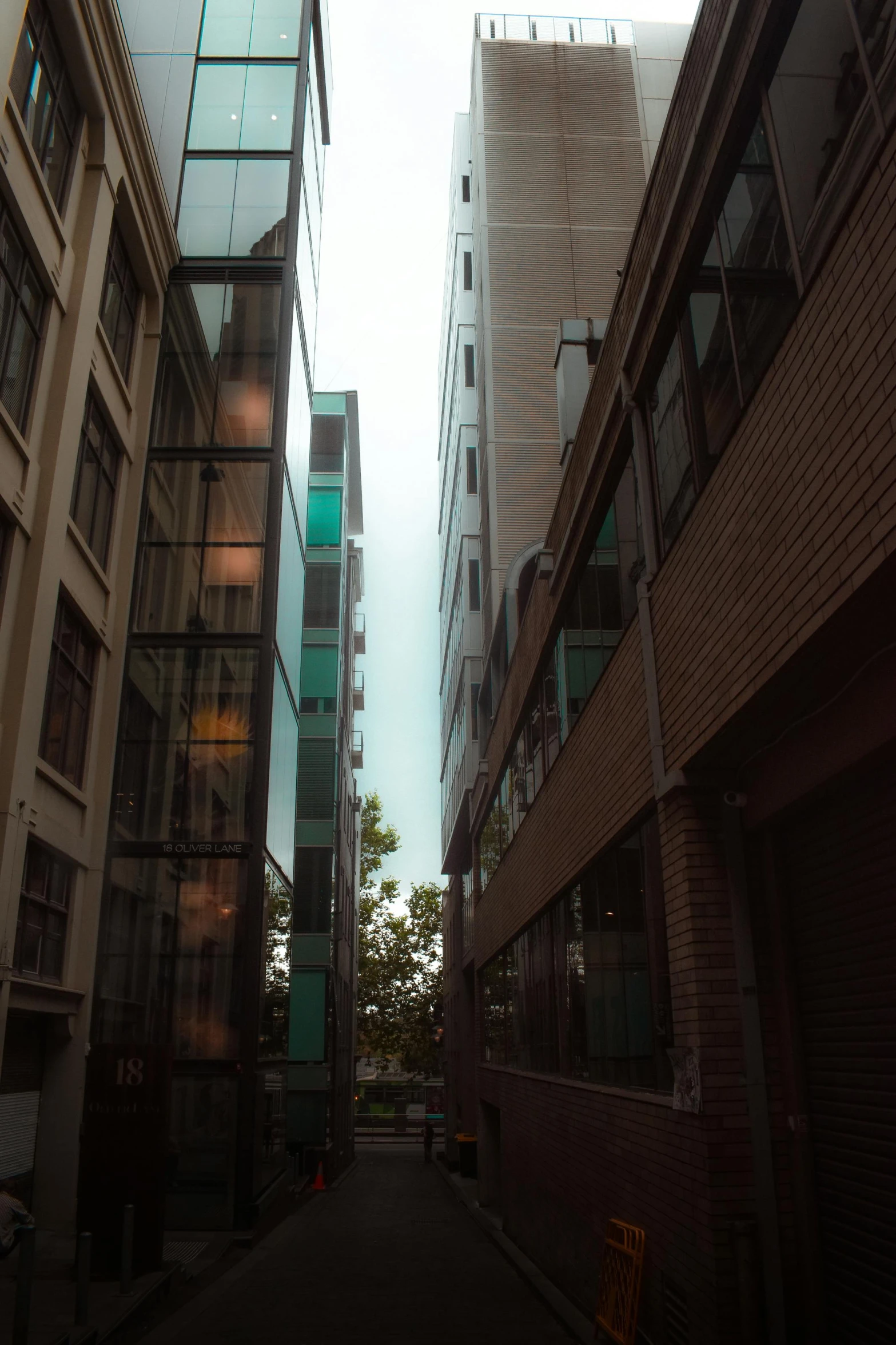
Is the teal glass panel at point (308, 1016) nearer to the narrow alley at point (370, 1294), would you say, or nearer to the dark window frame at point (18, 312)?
the narrow alley at point (370, 1294)

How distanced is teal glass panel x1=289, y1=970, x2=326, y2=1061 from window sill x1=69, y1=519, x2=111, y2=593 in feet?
53.7

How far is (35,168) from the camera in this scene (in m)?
12.3

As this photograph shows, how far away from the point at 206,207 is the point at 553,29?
18.5 meters

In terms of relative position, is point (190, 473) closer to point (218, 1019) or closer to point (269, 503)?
point (269, 503)

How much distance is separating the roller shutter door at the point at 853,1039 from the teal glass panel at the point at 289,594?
12904mm

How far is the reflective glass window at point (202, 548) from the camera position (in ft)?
56.3

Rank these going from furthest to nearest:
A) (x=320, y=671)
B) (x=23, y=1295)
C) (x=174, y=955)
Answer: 1. (x=320, y=671)
2. (x=174, y=955)
3. (x=23, y=1295)

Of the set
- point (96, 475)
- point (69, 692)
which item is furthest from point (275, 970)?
point (96, 475)

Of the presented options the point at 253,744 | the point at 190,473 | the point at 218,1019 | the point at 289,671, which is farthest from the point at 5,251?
the point at 218,1019

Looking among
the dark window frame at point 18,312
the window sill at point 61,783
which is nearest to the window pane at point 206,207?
the dark window frame at point 18,312

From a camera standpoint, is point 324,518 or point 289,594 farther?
point 324,518

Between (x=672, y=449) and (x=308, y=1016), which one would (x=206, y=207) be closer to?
(x=672, y=449)

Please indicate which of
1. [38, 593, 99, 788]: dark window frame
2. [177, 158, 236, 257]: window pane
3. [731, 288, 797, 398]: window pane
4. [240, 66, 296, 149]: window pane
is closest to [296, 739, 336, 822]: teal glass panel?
[177, 158, 236, 257]: window pane

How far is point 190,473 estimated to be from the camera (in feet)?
58.9
